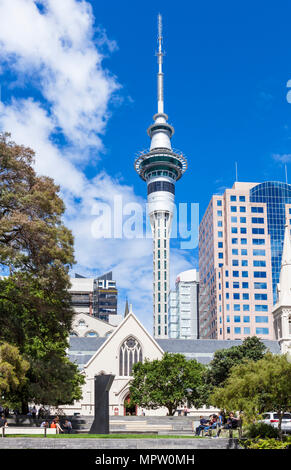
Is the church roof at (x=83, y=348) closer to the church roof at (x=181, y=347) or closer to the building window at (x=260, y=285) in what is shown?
the church roof at (x=181, y=347)

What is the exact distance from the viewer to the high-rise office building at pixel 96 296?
15450cm

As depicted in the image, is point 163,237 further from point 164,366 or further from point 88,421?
point 88,421

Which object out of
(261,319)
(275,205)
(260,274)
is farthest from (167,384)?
(275,205)

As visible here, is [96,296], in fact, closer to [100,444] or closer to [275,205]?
[275,205]

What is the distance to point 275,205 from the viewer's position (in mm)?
132375

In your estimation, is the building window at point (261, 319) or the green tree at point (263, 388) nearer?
the green tree at point (263, 388)

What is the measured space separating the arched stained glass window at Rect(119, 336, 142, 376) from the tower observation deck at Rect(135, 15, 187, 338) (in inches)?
3406

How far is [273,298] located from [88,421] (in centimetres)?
8740

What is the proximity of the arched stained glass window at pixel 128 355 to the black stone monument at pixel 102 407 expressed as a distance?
4156cm

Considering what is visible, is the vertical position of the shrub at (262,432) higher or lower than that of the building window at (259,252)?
lower

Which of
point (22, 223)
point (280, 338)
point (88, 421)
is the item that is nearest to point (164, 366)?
point (88, 421)

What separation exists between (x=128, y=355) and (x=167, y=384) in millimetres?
12475

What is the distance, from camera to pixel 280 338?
259 ft

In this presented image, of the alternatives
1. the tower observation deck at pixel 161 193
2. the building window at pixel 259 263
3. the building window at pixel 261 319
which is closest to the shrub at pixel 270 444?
the building window at pixel 261 319
